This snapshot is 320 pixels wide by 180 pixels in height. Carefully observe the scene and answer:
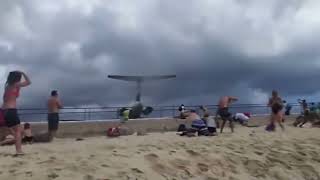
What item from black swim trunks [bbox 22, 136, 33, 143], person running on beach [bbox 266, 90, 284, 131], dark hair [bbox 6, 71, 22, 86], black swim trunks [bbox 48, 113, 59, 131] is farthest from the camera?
person running on beach [bbox 266, 90, 284, 131]

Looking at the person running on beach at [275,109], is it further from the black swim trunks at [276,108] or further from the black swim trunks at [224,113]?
the black swim trunks at [224,113]

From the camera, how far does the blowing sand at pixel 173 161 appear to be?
948 centimetres

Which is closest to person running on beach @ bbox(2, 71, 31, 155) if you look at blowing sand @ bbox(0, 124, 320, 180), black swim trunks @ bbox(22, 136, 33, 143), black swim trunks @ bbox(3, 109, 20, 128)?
black swim trunks @ bbox(3, 109, 20, 128)

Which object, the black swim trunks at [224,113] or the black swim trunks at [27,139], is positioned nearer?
the black swim trunks at [27,139]

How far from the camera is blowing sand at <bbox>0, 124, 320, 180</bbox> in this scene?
9482 mm

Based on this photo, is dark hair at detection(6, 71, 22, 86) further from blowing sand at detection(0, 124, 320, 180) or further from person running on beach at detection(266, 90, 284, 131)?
person running on beach at detection(266, 90, 284, 131)

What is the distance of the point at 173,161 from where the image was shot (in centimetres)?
1091

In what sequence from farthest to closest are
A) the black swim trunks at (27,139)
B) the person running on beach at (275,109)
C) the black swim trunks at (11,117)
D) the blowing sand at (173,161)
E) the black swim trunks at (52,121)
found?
the person running on beach at (275,109), the black swim trunks at (52,121), the black swim trunks at (27,139), the black swim trunks at (11,117), the blowing sand at (173,161)

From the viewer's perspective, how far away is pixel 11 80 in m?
10.7

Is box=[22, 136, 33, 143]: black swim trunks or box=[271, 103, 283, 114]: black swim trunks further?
box=[271, 103, 283, 114]: black swim trunks

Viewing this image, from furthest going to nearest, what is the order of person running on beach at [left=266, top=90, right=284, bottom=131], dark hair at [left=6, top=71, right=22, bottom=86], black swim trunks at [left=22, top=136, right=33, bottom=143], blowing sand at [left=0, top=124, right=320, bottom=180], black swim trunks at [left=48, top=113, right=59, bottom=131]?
1. person running on beach at [left=266, top=90, right=284, bottom=131]
2. black swim trunks at [left=48, top=113, right=59, bottom=131]
3. black swim trunks at [left=22, top=136, right=33, bottom=143]
4. dark hair at [left=6, top=71, right=22, bottom=86]
5. blowing sand at [left=0, top=124, right=320, bottom=180]

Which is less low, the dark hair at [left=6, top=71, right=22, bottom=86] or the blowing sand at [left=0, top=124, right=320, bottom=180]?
the dark hair at [left=6, top=71, right=22, bottom=86]

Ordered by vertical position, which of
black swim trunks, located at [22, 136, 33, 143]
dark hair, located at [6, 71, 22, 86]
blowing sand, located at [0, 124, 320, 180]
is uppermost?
dark hair, located at [6, 71, 22, 86]

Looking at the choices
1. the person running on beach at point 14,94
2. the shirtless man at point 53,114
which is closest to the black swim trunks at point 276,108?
the shirtless man at point 53,114
